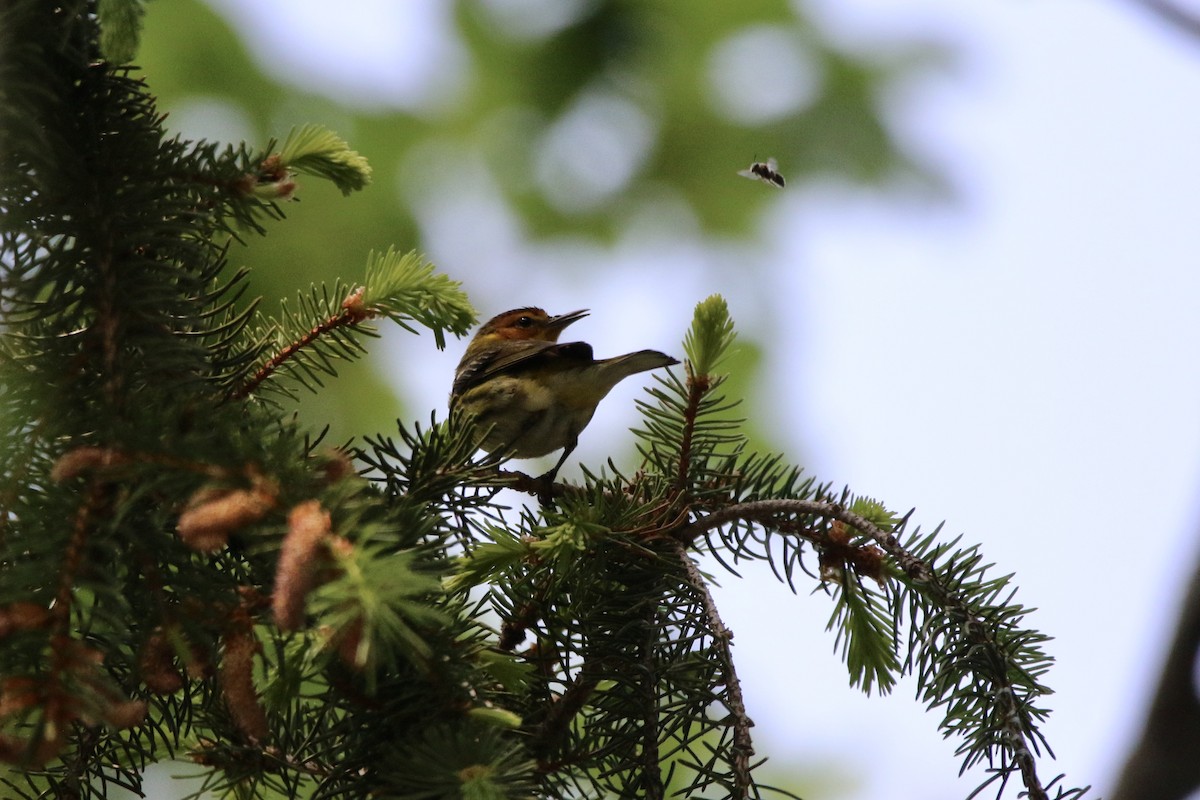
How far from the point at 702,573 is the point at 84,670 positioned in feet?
3.40

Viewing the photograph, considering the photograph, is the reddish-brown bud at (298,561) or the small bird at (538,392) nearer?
the reddish-brown bud at (298,561)

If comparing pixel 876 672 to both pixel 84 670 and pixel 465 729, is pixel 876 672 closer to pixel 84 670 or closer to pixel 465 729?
pixel 465 729

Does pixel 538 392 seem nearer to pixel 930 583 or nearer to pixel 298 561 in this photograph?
pixel 930 583

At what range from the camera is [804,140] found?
6980 mm

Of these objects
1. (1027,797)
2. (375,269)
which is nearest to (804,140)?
(375,269)

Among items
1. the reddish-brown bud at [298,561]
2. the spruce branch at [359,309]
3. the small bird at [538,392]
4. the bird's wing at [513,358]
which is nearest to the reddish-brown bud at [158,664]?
the reddish-brown bud at [298,561]

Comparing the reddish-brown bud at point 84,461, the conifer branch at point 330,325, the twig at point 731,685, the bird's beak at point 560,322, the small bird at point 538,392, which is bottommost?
the twig at point 731,685

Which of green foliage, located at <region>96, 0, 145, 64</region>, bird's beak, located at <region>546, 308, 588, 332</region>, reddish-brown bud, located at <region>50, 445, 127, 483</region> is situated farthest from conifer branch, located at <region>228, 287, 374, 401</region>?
bird's beak, located at <region>546, 308, 588, 332</region>

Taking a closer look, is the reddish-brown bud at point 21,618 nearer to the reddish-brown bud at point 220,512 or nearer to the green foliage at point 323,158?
the reddish-brown bud at point 220,512

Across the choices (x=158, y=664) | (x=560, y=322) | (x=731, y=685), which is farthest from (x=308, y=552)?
(x=560, y=322)

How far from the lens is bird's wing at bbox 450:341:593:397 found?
3225mm

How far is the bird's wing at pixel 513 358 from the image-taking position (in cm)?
322

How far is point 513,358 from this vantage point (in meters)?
3.46

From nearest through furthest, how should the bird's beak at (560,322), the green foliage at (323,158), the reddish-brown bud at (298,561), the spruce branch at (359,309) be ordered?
1. the reddish-brown bud at (298,561)
2. the green foliage at (323,158)
3. the spruce branch at (359,309)
4. the bird's beak at (560,322)
